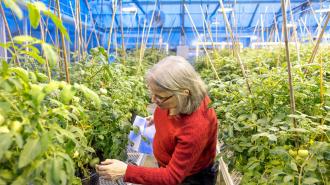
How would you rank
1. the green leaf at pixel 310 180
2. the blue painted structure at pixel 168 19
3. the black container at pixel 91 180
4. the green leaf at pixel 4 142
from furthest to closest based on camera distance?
the blue painted structure at pixel 168 19
the black container at pixel 91 180
the green leaf at pixel 310 180
the green leaf at pixel 4 142

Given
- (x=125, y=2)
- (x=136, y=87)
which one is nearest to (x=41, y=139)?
(x=136, y=87)

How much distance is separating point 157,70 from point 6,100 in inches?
24.3

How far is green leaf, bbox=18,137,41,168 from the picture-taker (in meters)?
0.47

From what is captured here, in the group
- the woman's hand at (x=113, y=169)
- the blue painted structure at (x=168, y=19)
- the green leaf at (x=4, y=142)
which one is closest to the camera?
the green leaf at (x=4, y=142)

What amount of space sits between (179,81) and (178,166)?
305 mm

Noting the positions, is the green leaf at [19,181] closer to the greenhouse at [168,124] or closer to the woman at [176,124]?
the greenhouse at [168,124]

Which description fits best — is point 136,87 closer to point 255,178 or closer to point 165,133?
point 165,133

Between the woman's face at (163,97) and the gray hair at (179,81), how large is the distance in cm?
1

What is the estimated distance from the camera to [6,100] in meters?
0.50

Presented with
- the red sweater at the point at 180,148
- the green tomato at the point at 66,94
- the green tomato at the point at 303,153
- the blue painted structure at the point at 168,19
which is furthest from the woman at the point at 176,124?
the blue painted structure at the point at 168,19

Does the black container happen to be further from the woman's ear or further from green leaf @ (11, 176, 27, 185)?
green leaf @ (11, 176, 27, 185)

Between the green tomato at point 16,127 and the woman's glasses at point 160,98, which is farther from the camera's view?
the woman's glasses at point 160,98

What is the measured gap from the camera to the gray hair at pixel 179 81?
3.41ft

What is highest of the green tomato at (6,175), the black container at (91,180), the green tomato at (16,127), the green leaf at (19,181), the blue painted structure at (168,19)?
the blue painted structure at (168,19)
